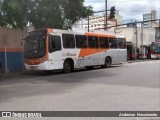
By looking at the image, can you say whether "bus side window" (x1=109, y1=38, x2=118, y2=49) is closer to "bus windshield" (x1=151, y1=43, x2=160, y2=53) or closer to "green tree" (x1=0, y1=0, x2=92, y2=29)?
"green tree" (x1=0, y1=0, x2=92, y2=29)

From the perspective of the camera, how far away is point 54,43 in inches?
816

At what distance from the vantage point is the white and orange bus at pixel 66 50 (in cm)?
2030

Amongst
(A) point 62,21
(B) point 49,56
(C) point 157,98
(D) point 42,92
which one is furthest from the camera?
(A) point 62,21

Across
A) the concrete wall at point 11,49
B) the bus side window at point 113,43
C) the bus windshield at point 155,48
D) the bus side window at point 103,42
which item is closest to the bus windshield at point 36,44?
the concrete wall at point 11,49

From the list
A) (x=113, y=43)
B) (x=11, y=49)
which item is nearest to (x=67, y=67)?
(x=11, y=49)

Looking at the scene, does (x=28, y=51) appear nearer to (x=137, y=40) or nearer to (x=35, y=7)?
(x=35, y=7)

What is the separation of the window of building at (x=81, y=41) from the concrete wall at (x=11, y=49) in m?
4.12

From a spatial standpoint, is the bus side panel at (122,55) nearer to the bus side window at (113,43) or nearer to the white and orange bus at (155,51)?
the bus side window at (113,43)

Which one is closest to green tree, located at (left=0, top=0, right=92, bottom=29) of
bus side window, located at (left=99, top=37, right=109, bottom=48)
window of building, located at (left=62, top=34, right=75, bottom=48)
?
window of building, located at (left=62, top=34, right=75, bottom=48)

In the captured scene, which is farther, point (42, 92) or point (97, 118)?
point (42, 92)

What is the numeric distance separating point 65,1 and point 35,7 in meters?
2.17

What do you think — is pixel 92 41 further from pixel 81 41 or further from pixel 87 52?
pixel 81 41

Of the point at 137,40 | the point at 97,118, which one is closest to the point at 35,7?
the point at 97,118

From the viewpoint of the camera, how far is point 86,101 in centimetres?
1003
